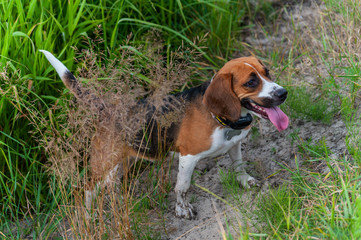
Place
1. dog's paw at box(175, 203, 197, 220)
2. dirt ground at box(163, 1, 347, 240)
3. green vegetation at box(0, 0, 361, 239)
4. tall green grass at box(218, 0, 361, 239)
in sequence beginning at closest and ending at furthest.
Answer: tall green grass at box(218, 0, 361, 239), green vegetation at box(0, 0, 361, 239), dirt ground at box(163, 1, 347, 240), dog's paw at box(175, 203, 197, 220)

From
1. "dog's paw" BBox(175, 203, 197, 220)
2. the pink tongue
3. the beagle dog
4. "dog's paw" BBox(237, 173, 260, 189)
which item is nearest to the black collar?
the beagle dog

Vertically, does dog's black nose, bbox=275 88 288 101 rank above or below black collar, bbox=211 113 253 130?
above

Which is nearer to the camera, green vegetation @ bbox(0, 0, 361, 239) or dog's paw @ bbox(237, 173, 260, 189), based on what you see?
green vegetation @ bbox(0, 0, 361, 239)

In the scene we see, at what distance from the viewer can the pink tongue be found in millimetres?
3093

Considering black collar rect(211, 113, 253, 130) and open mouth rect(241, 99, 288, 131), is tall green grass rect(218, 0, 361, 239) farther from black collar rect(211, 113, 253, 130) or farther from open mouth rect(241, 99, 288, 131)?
black collar rect(211, 113, 253, 130)

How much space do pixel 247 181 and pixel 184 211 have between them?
Answer: 0.57 meters

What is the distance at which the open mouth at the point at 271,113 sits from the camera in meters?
3.10

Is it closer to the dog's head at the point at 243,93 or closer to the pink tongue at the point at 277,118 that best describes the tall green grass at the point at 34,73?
the dog's head at the point at 243,93

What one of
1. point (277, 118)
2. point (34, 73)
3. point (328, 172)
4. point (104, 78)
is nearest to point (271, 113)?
point (277, 118)

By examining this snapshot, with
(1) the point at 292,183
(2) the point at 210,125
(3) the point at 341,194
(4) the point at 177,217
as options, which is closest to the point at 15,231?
(4) the point at 177,217

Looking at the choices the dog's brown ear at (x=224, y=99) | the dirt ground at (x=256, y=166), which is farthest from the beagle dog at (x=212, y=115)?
the dirt ground at (x=256, y=166)

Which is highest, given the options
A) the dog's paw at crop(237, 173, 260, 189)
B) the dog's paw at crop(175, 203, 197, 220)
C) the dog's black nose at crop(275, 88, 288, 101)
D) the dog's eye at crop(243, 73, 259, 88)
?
the dog's eye at crop(243, 73, 259, 88)

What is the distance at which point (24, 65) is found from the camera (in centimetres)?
361

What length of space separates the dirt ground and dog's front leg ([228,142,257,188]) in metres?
0.08
